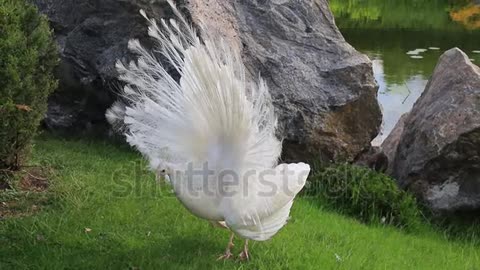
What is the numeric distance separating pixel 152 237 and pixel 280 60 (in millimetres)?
2810

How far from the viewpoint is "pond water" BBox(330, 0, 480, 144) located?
520 inches

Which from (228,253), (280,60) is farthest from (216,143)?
(280,60)

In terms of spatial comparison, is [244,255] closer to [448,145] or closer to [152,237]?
[152,237]

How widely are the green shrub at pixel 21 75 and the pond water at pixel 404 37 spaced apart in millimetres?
4819

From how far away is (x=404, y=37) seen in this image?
20422 millimetres

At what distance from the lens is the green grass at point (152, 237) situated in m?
4.45

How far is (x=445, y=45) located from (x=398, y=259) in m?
14.7

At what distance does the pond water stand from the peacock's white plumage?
4.98m

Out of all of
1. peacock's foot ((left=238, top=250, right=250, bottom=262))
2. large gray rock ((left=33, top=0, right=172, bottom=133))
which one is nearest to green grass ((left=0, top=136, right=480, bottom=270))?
peacock's foot ((left=238, top=250, right=250, bottom=262))

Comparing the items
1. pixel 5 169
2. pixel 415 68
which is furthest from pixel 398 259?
pixel 415 68

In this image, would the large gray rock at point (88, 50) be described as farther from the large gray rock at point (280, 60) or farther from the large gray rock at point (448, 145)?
the large gray rock at point (448, 145)

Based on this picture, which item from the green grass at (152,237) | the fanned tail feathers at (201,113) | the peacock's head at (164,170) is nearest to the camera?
the fanned tail feathers at (201,113)

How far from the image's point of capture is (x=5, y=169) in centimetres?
536

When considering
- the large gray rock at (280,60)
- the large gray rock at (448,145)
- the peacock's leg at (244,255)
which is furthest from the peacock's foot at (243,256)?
the large gray rock at (448,145)
